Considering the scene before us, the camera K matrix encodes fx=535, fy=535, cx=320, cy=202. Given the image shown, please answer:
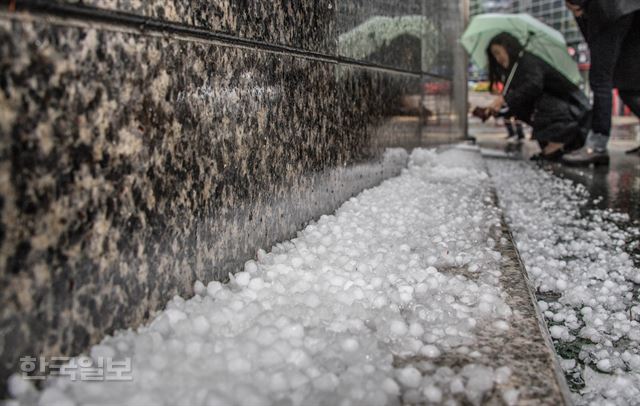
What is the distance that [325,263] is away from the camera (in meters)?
1.60

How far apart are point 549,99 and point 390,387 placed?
602 cm

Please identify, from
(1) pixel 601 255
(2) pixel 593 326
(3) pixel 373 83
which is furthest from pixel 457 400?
(3) pixel 373 83

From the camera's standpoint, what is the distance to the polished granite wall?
87 centimetres

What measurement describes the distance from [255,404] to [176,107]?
68 centimetres

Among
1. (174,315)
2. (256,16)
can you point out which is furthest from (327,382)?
(256,16)

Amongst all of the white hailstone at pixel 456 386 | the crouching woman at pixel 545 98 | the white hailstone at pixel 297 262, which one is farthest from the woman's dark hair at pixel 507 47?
the white hailstone at pixel 456 386

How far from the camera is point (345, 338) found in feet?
3.70

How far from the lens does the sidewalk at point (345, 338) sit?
930mm

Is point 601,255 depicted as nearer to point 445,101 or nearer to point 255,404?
point 255,404

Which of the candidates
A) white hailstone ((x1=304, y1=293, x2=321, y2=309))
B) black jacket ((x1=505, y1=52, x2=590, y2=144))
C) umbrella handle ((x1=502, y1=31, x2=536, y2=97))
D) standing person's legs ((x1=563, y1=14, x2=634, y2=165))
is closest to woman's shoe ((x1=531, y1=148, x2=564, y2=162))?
black jacket ((x1=505, y1=52, x2=590, y2=144))

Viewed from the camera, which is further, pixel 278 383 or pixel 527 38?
pixel 527 38

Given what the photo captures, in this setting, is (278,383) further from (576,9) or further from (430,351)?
(576,9)

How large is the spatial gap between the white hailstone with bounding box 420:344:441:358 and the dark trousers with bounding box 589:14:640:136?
4651 millimetres

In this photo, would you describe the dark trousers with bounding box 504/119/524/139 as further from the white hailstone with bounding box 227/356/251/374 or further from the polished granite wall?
the white hailstone with bounding box 227/356/251/374
